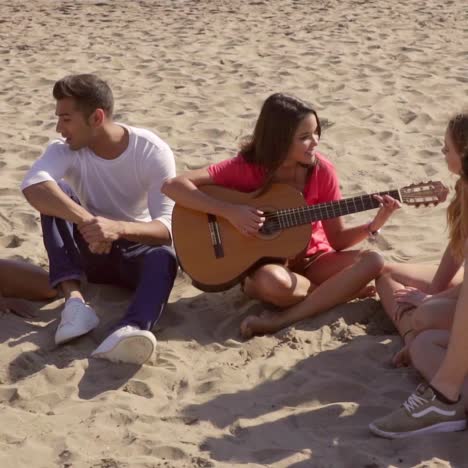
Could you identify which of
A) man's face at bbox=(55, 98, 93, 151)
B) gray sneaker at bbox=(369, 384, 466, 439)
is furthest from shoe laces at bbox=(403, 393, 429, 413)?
man's face at bbox=(55, 98, 93, 151)

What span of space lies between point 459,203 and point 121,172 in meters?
1.51

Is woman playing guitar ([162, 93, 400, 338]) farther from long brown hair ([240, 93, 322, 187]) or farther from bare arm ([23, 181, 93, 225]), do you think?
bare arm ([23, 181, 93, 225])

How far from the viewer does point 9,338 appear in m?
4.07

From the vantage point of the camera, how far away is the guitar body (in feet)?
13.8

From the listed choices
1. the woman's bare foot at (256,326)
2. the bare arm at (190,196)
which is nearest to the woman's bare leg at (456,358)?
the woman's bare foot at (256,326)

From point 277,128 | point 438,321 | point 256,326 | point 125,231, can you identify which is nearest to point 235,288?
point 256,326

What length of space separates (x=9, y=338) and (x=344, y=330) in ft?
4.46

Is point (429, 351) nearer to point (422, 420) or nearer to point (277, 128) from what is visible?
point (422, 420)

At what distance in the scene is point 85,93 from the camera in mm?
4199

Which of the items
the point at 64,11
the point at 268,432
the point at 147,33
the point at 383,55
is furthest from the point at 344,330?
the point at 64,11

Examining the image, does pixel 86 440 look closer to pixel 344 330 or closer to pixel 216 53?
pixel 344 330

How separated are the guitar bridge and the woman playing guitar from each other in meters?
0.05

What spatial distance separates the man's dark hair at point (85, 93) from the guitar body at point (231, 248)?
2.05 ft

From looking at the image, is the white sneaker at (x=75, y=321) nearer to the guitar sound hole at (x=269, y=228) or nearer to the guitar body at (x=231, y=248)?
the guitar body at (x=231, y=248)
